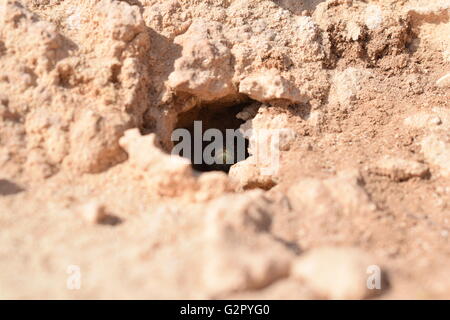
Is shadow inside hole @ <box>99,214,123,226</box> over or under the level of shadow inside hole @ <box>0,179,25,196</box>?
under

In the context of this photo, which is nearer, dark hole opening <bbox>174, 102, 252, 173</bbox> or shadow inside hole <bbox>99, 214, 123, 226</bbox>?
shadow inside hole <bbox>99, 214, 123, 226</bbox>

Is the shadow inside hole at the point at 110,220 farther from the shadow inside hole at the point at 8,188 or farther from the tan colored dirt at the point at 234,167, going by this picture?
the shadow inside hole at the point at 8,188

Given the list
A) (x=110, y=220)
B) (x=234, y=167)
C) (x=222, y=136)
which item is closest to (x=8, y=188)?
(x=110, y=220)

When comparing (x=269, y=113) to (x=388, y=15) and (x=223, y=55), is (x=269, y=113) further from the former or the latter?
(x=388, y=15)

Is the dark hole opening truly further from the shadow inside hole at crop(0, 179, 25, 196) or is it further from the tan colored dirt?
the shadow inside hole at crop(0, 179, 25, 196)

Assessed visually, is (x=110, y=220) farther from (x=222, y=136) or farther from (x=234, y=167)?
(x=222, y=136)

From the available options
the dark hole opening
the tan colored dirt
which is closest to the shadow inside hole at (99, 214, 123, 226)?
the tan colored dirt
